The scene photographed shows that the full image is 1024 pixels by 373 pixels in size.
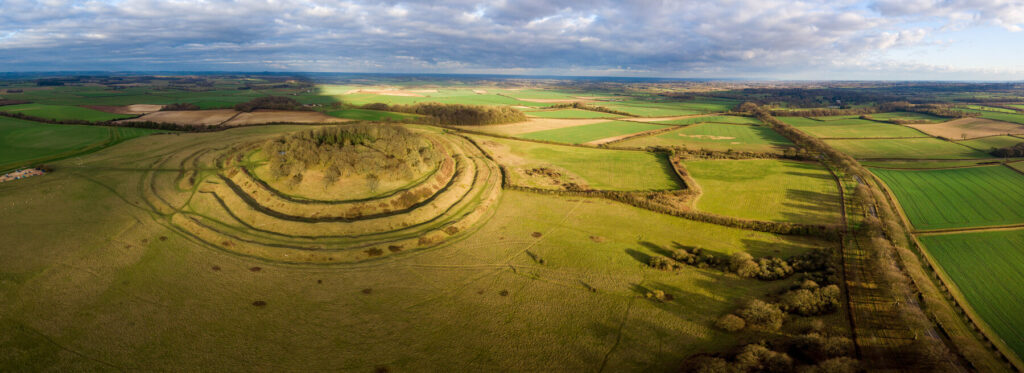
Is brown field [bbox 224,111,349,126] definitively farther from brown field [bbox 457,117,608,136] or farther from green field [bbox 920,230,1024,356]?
green field [bbox 920,230,1024,356]

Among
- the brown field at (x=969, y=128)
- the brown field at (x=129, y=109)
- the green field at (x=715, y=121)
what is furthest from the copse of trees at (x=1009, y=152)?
the brown field at (x=129, y=109)

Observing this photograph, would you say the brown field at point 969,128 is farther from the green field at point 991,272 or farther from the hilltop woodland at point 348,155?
the hilltop woodland at point 348,155

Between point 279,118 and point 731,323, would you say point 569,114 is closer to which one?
point 279,118

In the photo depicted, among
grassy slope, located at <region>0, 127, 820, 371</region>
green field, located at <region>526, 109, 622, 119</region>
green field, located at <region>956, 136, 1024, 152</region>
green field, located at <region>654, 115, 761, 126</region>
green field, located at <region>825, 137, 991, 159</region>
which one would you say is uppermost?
green field, located at <region>526, 109, 622, 119</region>

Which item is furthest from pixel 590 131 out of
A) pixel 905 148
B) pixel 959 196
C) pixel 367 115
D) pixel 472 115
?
pixel 367 115

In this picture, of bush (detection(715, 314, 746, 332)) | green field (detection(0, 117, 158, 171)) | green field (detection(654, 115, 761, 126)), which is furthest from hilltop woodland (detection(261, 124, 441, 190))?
green field (detection(654, 115, 761, 126))

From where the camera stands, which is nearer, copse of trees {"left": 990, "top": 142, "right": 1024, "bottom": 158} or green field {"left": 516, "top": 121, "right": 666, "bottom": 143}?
copse of trees {"left": 990, "top": 142, "right": 1024, "bottom": 158}
